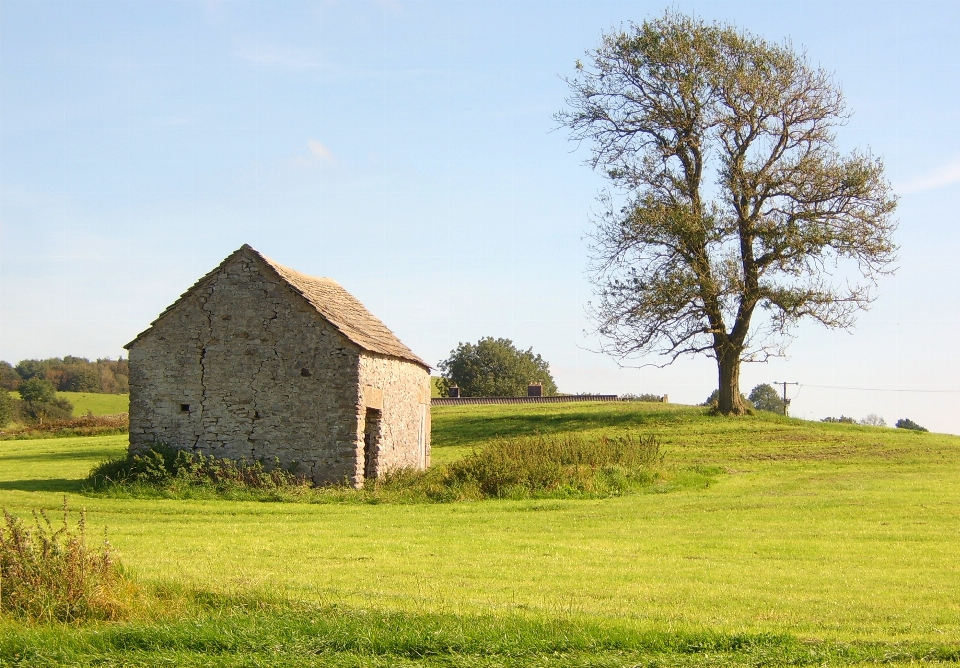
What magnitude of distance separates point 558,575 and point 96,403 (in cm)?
7559

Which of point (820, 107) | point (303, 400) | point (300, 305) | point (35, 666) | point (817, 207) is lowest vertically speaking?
point (35, 666)

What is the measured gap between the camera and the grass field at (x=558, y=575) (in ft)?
28.0

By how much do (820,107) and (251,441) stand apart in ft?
86.8

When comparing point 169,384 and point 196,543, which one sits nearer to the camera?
point 196,543

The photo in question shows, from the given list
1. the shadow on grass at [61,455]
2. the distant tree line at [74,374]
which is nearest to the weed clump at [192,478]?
the shadow on grass at [61,455]

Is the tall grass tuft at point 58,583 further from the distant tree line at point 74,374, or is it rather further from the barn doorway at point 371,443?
the distant tree line at point 74,374

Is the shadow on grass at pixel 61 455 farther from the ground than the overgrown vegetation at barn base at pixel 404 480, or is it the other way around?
the overgrown vegetation at barn base at pixel 404 480

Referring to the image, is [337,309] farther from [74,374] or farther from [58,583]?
[74,374]

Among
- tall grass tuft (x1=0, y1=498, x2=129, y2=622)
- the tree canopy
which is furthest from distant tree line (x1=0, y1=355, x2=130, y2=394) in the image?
tall grass tuft (x1=0, y1=498, x2=129, y2=622)

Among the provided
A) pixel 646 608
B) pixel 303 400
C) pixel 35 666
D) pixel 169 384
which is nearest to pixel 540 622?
pixel 646 608

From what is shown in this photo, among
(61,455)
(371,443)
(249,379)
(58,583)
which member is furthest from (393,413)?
(61,455)

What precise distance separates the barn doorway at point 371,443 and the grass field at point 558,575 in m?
3.09

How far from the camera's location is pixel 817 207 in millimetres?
38719

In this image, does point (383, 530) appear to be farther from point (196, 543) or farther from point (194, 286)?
point (194, 286)
